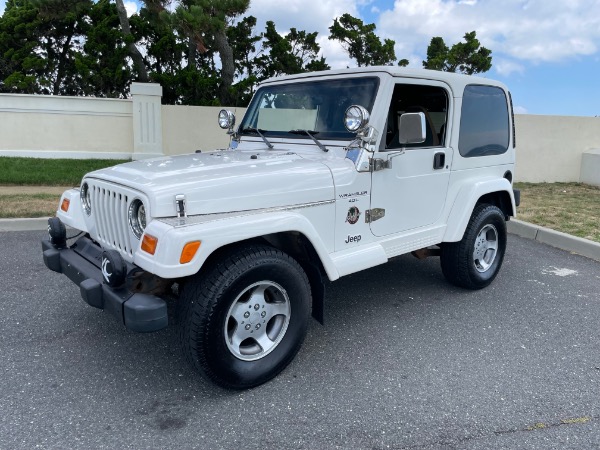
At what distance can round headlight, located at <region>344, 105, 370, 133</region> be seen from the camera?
3418 millimetres

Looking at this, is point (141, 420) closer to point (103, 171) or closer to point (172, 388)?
point (172, 388)

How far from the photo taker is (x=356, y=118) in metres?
3.44

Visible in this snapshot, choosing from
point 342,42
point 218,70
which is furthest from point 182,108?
point 342,42

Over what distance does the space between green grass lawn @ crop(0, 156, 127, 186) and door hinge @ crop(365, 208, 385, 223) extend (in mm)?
7438

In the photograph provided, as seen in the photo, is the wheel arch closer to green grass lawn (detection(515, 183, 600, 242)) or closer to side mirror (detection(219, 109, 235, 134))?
side mirror (detection(219, 109, 235, 134))

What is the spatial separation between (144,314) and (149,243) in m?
0.37

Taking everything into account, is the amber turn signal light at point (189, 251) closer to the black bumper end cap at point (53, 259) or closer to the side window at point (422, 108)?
the black bumper end cap at point (53, 259)

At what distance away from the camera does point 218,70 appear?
16672 mm

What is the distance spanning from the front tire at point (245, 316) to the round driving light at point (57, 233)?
119 centimetres

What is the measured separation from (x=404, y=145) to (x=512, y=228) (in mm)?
4486

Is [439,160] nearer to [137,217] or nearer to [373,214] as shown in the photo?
[373,214]

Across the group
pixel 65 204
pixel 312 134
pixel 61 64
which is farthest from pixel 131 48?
pixel 312 134

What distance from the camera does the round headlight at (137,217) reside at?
2.91 meters

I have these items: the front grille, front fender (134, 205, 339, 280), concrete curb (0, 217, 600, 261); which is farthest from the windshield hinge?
concrete curb (0, 217, 600, 261)
